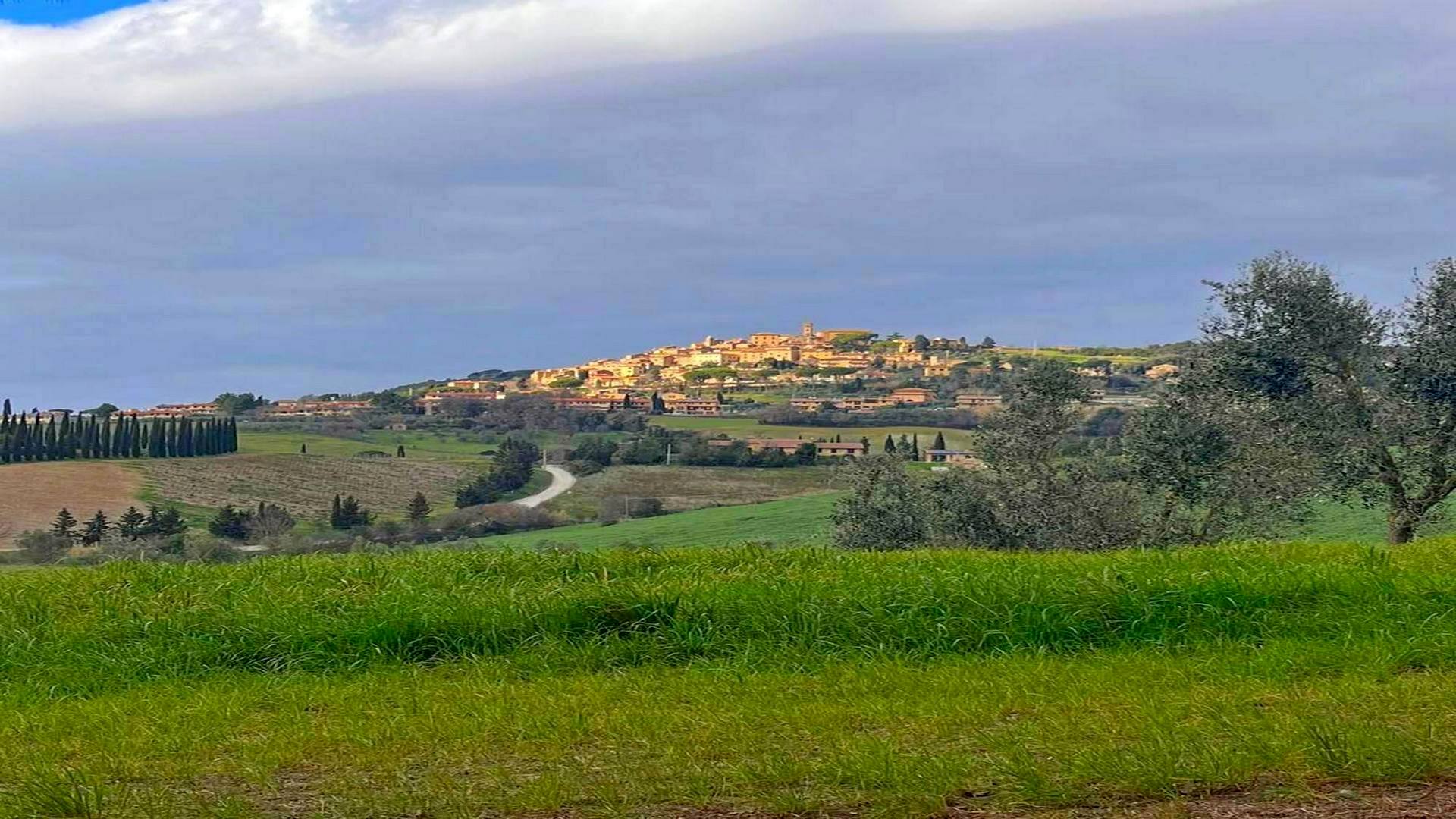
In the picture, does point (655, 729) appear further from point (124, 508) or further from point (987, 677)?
point (124, 508)

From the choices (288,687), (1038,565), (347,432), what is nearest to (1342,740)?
(1038,565)

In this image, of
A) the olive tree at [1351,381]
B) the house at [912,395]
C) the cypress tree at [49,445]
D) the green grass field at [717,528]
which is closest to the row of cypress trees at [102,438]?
the cypress tree at [49,445]

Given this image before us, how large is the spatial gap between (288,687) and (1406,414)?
834 inches

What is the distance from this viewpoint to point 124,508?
49281 millimetres

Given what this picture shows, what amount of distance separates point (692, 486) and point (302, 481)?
57.1 ft

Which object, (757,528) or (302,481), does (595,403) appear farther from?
(757,528)

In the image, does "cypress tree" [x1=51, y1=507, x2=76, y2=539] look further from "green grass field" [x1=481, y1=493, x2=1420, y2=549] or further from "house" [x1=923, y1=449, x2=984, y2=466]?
"house" [x1=923, y1=449, x2=984, y2=466]

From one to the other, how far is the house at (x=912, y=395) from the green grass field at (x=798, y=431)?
9.77 m

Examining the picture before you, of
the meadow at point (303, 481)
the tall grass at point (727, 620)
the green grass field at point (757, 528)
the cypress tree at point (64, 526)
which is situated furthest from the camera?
the meadow at point (303, 481)

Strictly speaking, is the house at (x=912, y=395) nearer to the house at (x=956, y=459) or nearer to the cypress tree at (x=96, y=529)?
the house at (x=956, y=459)

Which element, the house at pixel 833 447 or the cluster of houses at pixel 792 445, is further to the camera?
the cluster of houses at pixel 792 445

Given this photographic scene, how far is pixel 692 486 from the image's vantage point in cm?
6162

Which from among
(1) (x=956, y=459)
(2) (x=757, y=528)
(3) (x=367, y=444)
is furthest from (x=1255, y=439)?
(3) (x=367, y=444)

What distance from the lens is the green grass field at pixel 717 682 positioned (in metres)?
5.72
